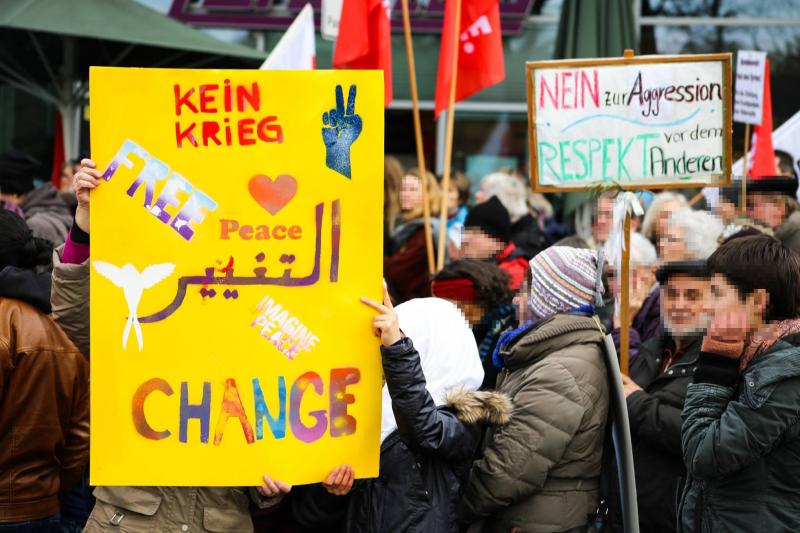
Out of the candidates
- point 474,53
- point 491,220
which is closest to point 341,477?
point 491,220

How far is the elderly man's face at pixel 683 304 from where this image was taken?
3539 millimetres

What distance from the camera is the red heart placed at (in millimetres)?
2980

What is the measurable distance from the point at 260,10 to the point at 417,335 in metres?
8.84

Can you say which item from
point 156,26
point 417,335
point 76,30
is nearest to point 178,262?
point 417,335

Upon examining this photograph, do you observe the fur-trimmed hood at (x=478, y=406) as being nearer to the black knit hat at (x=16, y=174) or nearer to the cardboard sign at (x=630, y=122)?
the cardboard sign at (x=630, y=122)

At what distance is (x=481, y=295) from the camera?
166 inches

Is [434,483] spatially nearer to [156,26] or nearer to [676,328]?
[676,328]

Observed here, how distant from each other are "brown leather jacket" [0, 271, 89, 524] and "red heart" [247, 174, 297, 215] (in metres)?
0.96

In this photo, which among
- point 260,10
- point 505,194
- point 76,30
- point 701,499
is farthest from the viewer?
point 260,10

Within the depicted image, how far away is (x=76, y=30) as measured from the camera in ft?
26.0

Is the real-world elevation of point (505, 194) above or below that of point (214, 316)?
above

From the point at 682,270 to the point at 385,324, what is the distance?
1253 mm

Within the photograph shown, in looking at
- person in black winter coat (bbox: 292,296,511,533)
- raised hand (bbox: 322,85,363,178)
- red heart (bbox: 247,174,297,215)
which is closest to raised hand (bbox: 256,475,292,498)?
person in black winter coat (bbox: 292,296,511,533)

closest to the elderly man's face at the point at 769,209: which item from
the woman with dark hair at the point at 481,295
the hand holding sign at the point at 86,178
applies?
the woman with dark hair at the point at 481,295
